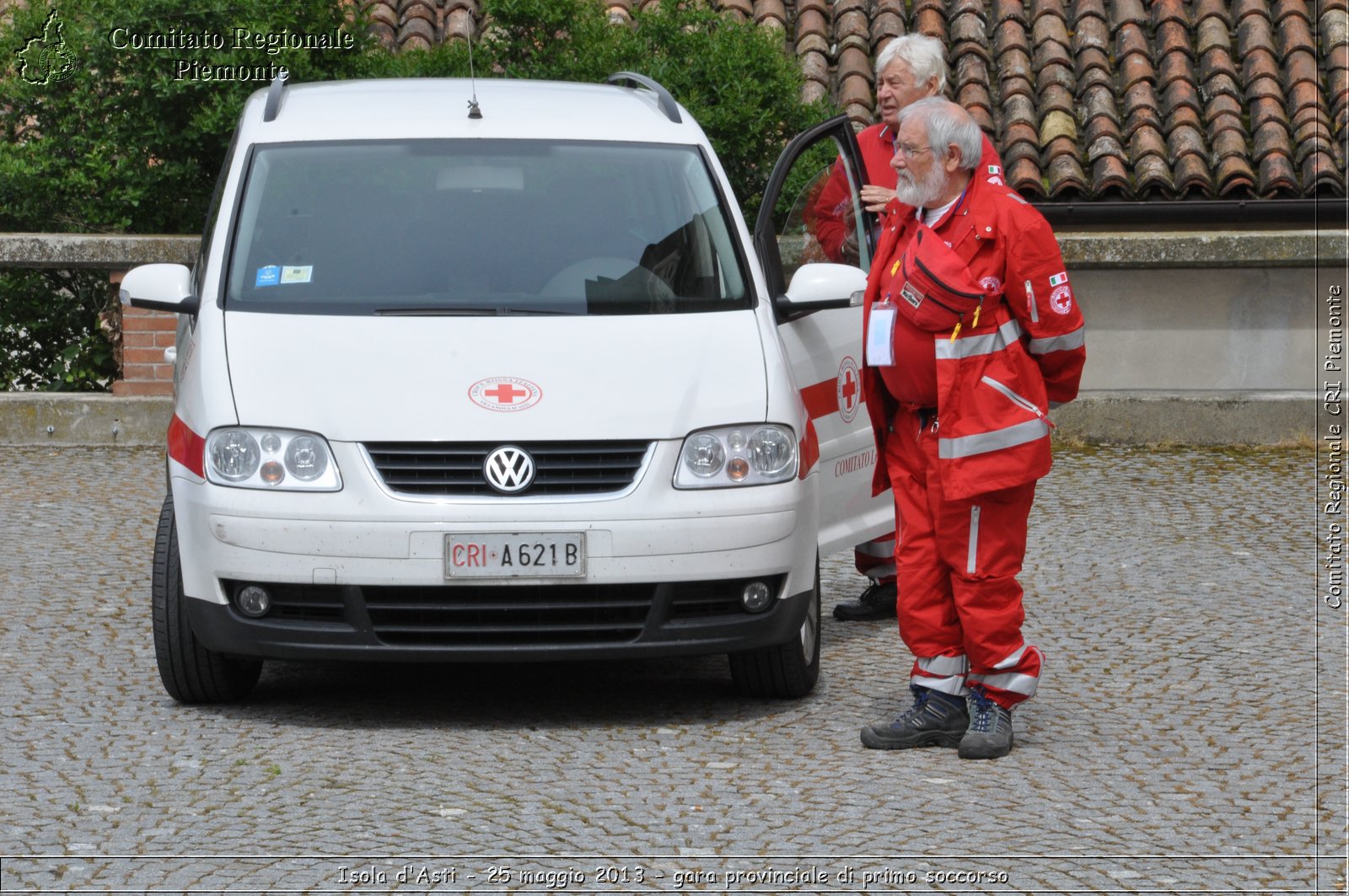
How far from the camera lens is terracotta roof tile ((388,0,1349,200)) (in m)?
13.7

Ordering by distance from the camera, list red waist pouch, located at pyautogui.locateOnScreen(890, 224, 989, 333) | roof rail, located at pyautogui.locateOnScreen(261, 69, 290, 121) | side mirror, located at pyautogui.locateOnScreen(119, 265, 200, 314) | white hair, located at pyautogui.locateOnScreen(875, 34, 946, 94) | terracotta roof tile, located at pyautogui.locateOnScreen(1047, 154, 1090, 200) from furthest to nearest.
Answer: terracotta roof tile, located at pyautogui.locateOnScreen(1047, 154, 1090, 200)
roof rail, located at pyautogui.locateOnScreen(261, 69, 290, 121)
white hair, located at pyautogui.locateOnScreen(875, 34, 946, 94)
side mirror, located at pyautogui.locateOnScreen(119, 265, 200, 314)
red waist pouch, located at pyautogui.locateOnScreen(890, 224, 989, 333)

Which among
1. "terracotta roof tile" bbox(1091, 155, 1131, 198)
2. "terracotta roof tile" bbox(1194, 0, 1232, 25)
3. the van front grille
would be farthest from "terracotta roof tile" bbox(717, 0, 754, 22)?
the van front grille

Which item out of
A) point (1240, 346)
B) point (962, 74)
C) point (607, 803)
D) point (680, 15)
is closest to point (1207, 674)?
point (607, 803)

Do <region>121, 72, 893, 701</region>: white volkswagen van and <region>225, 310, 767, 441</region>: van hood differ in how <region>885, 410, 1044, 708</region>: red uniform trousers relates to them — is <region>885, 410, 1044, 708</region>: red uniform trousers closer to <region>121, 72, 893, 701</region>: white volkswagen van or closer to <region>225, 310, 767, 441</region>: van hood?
<region>121, 72, 893, 701</region>: white volkswagen van

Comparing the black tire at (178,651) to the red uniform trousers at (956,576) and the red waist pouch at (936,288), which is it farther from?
the red waist pouch at (936,288)

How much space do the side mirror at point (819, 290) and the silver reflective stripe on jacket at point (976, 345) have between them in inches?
37.7

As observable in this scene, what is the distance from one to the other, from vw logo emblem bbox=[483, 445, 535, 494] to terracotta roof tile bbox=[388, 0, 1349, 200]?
8.00 m

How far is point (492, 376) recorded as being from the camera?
5648mm

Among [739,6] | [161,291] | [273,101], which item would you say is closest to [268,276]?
[161,291]

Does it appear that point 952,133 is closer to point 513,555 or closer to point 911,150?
point 911,150

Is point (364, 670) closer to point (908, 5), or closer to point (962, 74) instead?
point (962, 74)

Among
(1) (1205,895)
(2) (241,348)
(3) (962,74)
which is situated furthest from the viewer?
(3) (962,74)

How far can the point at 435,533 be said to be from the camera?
5.41m

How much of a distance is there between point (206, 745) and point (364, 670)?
1.01 metres
